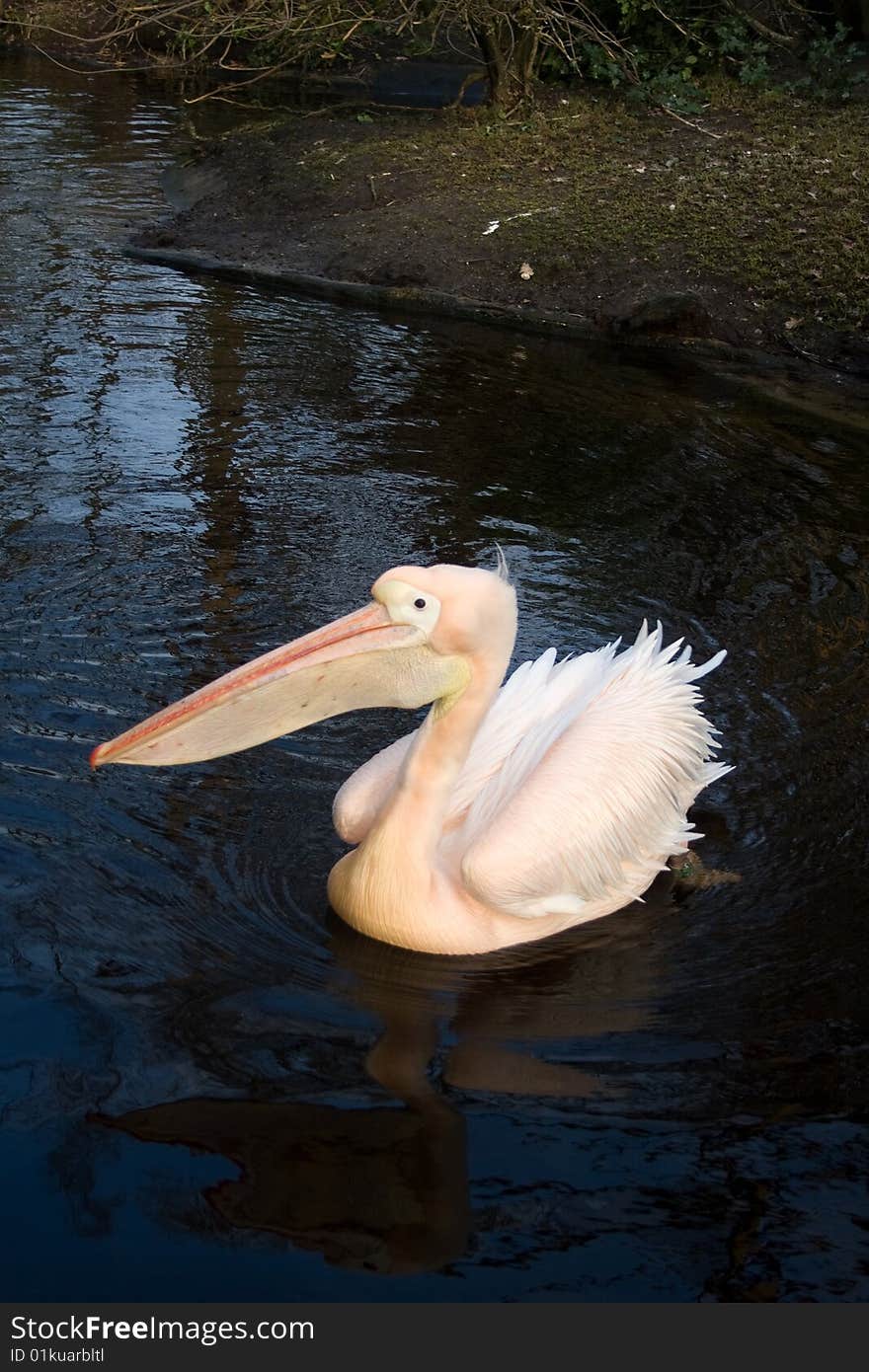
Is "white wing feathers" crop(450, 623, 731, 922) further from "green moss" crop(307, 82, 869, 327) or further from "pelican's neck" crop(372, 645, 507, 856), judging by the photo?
"green moss" crop(307, 82, 869, 327)

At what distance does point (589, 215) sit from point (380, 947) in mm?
7224

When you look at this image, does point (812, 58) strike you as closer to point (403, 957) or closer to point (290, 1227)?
point (403, 957)

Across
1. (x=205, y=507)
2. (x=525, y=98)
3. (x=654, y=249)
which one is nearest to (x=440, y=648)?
(x=205, y=507)

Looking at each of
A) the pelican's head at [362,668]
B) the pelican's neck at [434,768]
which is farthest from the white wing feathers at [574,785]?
the pelican's head at [362,668]

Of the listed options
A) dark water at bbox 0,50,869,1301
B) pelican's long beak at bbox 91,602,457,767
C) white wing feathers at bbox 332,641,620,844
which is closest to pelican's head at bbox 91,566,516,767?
pelican's long beak at bbox 91,602,457,767

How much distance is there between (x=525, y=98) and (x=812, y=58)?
2.15 meters

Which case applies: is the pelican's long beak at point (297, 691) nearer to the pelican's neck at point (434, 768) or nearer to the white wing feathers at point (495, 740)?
the pelican's neck at point (434, 768)

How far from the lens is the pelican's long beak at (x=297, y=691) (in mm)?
3299

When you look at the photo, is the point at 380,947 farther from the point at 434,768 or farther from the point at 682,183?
the point at 682,183

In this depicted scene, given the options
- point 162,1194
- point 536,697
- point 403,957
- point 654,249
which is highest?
point 654,249

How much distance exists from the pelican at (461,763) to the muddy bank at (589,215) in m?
5.13

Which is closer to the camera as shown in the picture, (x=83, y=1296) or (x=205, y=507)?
(x=83, y=1296)

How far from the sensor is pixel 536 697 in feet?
13.6

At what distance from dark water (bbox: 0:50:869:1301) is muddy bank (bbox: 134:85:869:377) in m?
1.88
